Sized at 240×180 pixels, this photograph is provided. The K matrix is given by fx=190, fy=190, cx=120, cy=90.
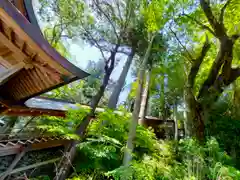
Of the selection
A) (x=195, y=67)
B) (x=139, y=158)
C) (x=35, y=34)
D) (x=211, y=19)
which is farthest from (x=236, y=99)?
(x=35, y=34)

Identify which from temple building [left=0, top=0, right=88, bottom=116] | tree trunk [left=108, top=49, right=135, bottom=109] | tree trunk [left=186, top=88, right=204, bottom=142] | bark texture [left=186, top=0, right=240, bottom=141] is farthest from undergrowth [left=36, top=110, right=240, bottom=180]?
tree trunk [left=108, top=49, right=135, bottom=109]

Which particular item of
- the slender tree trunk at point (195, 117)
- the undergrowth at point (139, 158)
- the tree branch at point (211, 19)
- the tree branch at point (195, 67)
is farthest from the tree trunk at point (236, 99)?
the tree branch at point (211, 19)

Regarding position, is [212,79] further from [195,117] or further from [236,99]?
[236,99]

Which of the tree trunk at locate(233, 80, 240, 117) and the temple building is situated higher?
the tree trunk at locate(233, 80, 240, 117)

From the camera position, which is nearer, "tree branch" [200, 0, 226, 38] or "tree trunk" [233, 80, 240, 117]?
"tree branch" [200, 0, 226, 38]

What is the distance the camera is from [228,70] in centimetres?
888

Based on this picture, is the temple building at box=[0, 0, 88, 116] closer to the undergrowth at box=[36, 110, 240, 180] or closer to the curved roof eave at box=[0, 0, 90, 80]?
the curved roof eave at box=[0, 0, 90, 80]

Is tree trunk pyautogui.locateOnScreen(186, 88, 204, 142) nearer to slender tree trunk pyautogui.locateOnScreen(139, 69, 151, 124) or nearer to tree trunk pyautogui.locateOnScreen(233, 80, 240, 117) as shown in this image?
slender tree trunk pyautogui.locateOnScreen(139, 69, 151, 124)

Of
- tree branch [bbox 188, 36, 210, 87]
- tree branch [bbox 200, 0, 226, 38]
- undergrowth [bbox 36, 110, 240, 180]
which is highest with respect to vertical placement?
tree branch [bbox 200, 0, 226, 38]

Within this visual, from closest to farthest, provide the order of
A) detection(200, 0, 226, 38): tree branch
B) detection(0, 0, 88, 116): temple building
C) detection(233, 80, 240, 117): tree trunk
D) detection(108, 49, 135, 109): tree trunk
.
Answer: detection(0, 0, 88, 116): temple building < detection(200, 0, 226, 38): tree branch < detection(233, 80, 240, 117): tree trunk < detection(108, 49, 135, 109): tree trunk

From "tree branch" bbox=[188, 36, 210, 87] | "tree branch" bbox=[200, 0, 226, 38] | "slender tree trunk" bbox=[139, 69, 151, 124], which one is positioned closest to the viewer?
"tree branch" bbox=[200, 0, 226, 38]

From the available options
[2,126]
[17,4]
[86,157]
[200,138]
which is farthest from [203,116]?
[2,126]

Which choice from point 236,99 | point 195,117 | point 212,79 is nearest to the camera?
point 195,117

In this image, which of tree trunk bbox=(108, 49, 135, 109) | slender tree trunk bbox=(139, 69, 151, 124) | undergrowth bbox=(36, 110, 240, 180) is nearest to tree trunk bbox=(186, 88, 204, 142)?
undergrowth bbox=(36, 110, 240, 180)
